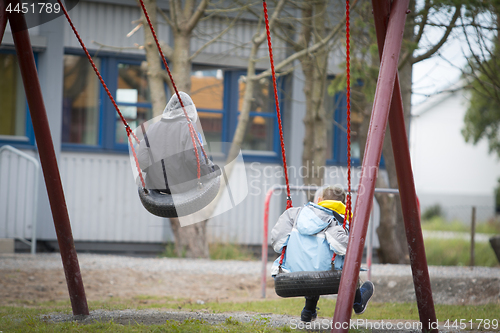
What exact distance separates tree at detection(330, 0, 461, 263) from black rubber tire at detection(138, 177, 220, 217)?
420 centimetres

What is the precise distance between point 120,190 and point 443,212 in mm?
20552

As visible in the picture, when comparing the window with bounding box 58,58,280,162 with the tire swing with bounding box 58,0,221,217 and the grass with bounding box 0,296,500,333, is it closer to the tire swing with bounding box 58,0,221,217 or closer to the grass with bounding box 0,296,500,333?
the grass with bounding box 0,296,500,333

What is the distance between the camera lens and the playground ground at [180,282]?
6.75m

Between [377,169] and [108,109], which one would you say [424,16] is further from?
[108,109]

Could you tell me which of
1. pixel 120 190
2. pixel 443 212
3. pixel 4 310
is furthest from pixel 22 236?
pixel 443 212

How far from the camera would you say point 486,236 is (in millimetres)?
14539

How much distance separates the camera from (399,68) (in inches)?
313

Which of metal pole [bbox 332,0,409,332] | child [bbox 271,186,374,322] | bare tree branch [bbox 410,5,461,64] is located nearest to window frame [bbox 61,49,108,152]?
bare tree branch [bbox 410,5,461,64]

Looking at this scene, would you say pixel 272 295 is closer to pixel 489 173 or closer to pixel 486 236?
pixel 486 236

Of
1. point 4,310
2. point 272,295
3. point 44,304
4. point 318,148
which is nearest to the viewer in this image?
point 4,310

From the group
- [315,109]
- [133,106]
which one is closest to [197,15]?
[315,109]

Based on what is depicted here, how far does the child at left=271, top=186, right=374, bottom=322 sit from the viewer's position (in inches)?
151

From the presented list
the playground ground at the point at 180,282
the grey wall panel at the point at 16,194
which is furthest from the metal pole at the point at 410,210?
the grey wall panel at the point at 16,194

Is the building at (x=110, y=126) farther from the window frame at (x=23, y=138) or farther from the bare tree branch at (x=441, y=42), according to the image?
the bare tree branch at (x=441, y=42)
